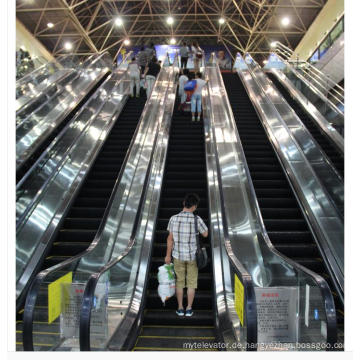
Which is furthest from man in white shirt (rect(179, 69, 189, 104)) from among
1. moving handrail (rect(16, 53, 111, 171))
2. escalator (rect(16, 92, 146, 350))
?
moving handrail (rect(16, 53, 111, 171))

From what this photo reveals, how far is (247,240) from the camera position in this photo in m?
5.32

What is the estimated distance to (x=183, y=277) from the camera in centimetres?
461

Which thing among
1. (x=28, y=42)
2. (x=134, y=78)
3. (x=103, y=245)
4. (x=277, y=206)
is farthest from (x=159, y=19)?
(x=103, y=245)

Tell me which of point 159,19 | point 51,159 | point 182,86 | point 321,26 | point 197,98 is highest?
point 159,19

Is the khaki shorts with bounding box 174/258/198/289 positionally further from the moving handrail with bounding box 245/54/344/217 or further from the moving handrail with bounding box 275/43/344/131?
the moving handrail with bounding box 275/43/344/131

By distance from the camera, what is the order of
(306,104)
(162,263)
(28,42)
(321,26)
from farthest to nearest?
(28,42) < (321,26) < (306,104) < (162,263)

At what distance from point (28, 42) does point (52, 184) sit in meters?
22.5

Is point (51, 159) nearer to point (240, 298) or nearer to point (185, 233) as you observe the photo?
point (185, 233)

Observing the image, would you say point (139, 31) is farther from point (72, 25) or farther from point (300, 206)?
point (300, 206)

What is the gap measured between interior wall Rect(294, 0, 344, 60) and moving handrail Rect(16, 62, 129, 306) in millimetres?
14703

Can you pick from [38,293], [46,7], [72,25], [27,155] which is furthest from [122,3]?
[38,293]

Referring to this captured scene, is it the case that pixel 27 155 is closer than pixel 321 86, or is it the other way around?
pixel 27 155

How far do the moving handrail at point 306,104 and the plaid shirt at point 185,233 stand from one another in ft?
14.6
